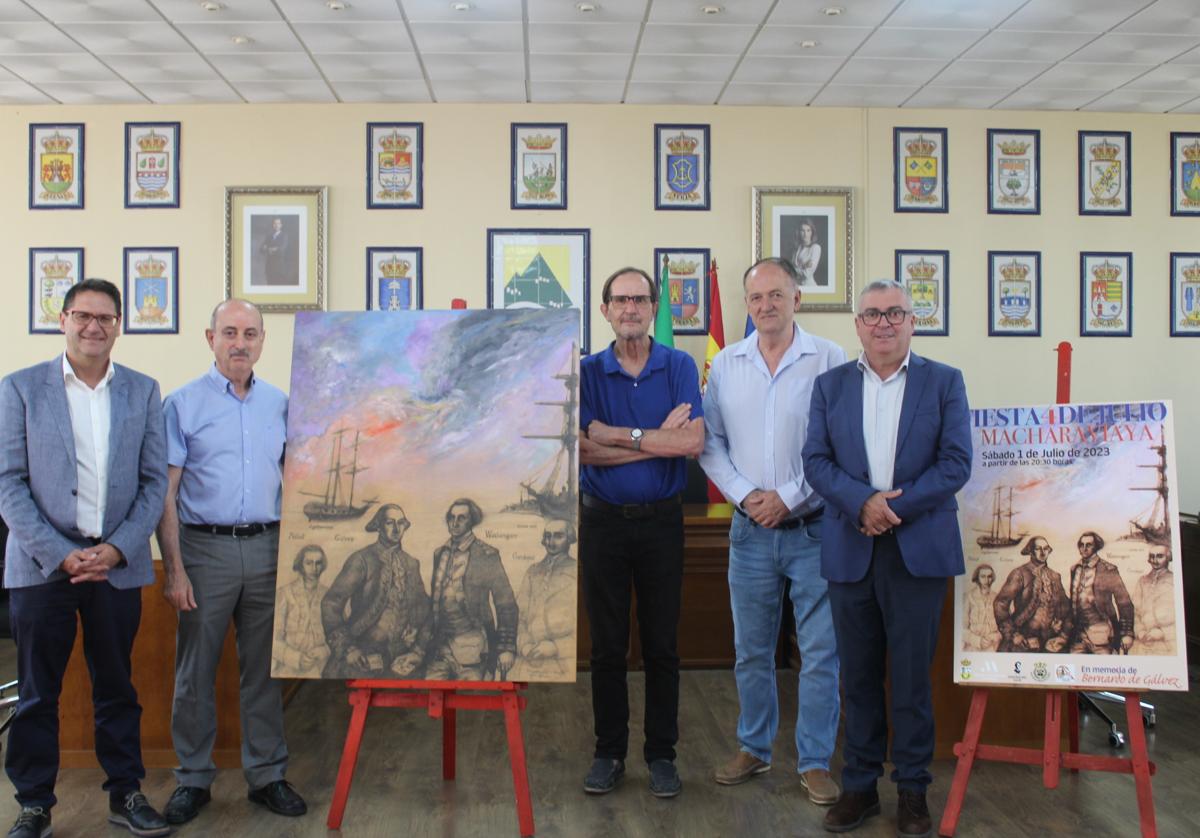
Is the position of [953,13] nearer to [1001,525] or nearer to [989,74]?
[989,74]

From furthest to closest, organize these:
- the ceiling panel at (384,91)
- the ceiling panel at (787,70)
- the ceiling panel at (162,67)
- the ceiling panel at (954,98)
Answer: the ceiling panel at (954,98), the ceiling panel at (384,91), the ceiling panel at (787,70), the ceiling panel at (162,67)

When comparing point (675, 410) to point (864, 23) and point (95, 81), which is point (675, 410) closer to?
point (864, 23)

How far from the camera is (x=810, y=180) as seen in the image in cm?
577

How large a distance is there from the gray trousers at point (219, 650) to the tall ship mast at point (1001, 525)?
7.14 feet

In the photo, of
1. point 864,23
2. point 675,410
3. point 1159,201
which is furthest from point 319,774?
point 1159,201

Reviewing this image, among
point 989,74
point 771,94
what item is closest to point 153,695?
point 771,94

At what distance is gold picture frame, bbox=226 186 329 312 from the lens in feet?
18.5

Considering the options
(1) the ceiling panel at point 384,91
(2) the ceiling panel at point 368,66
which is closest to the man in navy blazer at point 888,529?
(2) the ceiling panel at point 368,66

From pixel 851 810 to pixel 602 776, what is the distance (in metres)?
0.77

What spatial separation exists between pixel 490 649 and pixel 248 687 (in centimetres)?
88

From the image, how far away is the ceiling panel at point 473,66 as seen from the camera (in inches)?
194

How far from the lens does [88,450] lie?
265cm

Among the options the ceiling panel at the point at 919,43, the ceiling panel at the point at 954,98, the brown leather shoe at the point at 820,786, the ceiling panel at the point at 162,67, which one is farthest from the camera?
the ceiling panel at the point at 954,98

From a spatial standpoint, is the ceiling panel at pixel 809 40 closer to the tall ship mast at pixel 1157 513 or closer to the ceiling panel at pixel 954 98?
the ceiling panel at pixel 954 98
